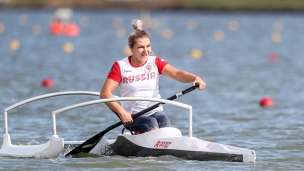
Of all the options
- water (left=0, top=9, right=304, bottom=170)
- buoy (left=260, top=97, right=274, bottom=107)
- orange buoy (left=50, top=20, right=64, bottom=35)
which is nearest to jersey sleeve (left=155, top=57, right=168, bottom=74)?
water (left=0, top=9, right=304, bottom=170)

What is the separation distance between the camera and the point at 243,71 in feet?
70.7

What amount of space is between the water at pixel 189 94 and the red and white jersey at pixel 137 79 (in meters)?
0.61

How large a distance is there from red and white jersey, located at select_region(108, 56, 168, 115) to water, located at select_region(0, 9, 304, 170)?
1.99 feet

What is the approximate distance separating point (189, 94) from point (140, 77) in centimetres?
741

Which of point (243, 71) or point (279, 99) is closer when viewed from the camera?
point (279, 99)

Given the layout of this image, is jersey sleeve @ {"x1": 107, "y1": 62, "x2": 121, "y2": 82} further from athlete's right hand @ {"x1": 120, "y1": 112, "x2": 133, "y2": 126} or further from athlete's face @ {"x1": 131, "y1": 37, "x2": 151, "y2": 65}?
athlete's right hand @ {"x1": 120, "y1": 112, "x2": 133, "y2": 126}

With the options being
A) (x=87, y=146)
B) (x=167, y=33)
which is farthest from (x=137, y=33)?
(x=167, y=33)

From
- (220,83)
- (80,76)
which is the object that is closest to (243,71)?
(220,83)

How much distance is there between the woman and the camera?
→ 8828mm

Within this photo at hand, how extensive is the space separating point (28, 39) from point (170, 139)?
25.9 meters

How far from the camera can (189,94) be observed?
16.3 meters

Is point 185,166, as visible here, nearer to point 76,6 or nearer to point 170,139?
point 170,139

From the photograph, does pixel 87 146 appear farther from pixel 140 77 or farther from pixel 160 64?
pixel 160 64

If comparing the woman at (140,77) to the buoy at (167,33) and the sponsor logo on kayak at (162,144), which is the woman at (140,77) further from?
the buoy at (167,33)
